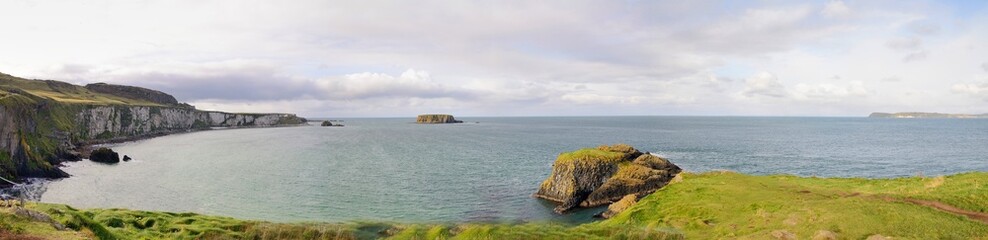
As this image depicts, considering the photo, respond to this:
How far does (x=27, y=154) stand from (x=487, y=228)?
3174 inches

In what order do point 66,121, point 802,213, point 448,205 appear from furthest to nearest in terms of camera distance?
point 66,121 < point 448,205 < point 802,213

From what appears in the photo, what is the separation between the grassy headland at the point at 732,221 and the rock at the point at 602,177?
12.8m

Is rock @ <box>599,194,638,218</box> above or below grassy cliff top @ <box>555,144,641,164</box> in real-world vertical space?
below

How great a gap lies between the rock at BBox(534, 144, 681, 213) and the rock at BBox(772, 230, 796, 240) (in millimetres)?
23292

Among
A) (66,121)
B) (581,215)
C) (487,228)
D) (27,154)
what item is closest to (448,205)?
(581,215)

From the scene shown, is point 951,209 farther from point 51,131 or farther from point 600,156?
point 51,131

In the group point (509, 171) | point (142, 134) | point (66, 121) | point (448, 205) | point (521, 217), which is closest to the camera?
point (521, 217)

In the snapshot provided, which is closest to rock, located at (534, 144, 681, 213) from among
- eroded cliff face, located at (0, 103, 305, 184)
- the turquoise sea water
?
the turquoise sea water

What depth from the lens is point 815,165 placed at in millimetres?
86562

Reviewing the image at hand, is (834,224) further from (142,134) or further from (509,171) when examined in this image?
(142,134)

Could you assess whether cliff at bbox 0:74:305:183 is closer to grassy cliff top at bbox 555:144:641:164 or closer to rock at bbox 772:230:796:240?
grassy cliff top at bbox 555:144:641:164

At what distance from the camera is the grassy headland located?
2352 centimetres

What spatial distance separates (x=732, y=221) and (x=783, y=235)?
560 centimetres

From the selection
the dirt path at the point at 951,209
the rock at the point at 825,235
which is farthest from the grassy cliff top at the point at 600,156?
the rock at the point at 825,235
